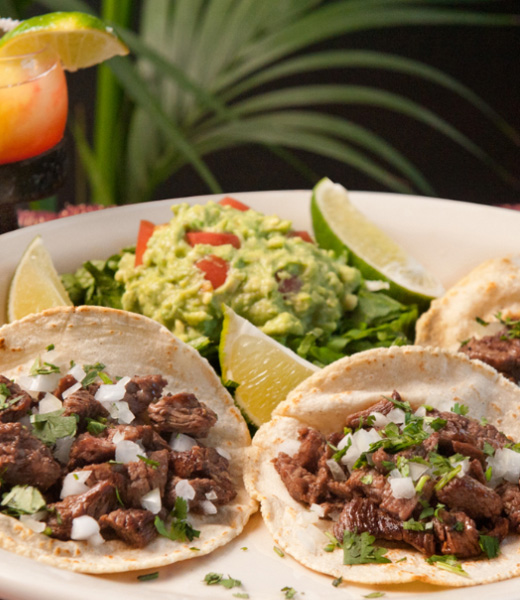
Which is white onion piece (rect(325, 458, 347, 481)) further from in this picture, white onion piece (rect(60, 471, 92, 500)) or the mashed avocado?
the mashed avocado

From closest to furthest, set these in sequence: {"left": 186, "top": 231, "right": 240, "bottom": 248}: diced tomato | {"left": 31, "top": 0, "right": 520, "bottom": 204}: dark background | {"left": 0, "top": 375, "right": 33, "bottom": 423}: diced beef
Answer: {"left": 0, "top": 375, "right": 33, "bottom": 423}: diced beef < {"left": 186, "top": 231, "right": 240, "bottom": 248}: diced tomato < {"left": 31, "top": 0, "right": 520, "bottom": 204}: dark background

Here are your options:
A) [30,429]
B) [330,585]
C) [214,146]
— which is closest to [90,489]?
[30,429]

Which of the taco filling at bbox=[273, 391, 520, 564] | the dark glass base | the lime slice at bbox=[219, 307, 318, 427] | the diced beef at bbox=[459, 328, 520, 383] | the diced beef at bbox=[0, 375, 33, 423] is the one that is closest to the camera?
the taco filling at bbox=[273, 391, 520, 564]

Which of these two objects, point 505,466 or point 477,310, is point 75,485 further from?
point 477,310

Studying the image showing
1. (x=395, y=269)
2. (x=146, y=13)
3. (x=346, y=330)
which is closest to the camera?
(x=346, y=330)

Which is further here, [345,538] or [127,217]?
[127,217]

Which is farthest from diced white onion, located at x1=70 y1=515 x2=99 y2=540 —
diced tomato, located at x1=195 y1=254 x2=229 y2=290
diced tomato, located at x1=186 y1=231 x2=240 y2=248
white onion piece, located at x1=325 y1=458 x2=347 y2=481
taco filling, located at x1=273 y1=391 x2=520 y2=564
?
diced tomato, located at x1=186 y1=231 x2=240 y2=248

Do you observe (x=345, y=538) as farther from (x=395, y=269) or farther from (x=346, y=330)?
(x=395, y=269)

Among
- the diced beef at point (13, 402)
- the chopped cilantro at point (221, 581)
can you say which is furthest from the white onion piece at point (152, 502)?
the diced beef at point (13, 402)

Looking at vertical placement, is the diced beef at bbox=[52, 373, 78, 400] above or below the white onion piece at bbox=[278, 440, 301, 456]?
above
